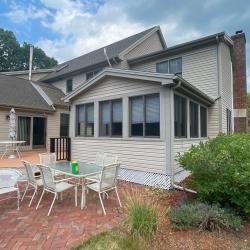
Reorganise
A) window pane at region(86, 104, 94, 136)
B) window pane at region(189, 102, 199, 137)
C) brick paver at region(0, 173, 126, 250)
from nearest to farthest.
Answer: brick paver at region(0, 173, 126, 250) → window pane at region(189, 102, 199, 137) → window pane at region(86, 104, 94, 136)

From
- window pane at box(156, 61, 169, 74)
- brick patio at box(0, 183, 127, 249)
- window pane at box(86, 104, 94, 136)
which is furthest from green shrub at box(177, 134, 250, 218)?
window pane at box(156, 61, 169, 74)

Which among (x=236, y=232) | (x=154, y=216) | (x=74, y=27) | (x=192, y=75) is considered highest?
(x=74, y=27)

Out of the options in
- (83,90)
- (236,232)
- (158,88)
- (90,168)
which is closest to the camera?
(236,232)

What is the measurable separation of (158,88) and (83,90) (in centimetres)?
366

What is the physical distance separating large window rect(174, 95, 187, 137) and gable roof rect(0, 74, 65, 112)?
9638 millimetres

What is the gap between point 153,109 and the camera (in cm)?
748

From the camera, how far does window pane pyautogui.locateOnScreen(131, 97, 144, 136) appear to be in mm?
7836

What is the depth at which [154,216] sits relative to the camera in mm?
3711

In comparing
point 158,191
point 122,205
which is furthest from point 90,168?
point 158,191

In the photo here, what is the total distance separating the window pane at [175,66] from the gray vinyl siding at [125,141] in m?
4.96

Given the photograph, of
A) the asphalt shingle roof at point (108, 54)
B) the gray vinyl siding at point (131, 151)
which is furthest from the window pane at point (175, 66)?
the gray vinyl siding at point (131, 151)

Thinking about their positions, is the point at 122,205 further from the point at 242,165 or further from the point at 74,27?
the point at 74,27

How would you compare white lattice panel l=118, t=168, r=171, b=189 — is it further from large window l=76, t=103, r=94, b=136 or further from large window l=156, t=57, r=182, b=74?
large window l=156, t=57, r=182, b=74

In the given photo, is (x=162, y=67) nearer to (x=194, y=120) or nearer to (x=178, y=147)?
(x=194, y=120)
